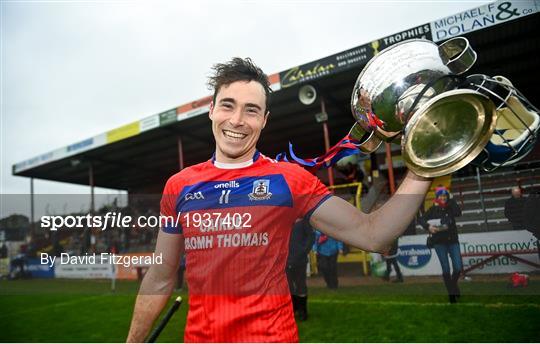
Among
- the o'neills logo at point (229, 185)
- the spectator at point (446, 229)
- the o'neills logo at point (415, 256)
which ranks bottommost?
the o'neills logo at point (415, 256)

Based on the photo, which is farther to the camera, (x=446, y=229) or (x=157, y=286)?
(x=446, y=229)

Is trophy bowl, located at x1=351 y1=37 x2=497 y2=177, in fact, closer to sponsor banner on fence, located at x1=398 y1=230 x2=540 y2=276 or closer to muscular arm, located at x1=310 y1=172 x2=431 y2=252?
muscular arm, located at x1=310 y1=172 x2=431 y2=252

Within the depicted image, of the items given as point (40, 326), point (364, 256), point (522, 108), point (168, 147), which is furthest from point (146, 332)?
point (168, 147)

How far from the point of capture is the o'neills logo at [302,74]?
9031mm

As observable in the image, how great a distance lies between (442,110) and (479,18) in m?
7.60

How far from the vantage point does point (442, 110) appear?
111cm

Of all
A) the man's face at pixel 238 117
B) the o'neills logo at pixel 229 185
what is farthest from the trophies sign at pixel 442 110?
the o'neills logo at pixel 229 185

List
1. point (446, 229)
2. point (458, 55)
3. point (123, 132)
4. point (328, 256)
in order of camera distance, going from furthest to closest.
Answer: point (123, 132) → point (328, 256) → point (446, 229) → point (458, 55)

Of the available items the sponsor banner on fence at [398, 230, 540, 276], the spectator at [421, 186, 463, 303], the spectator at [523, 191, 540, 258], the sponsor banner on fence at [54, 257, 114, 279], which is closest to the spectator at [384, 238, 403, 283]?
the sponsor banner on fence at [398, 230, 540, 276]

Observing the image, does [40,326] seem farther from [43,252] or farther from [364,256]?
[364,256]

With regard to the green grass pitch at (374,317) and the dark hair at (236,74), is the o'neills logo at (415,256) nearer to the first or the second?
the green grass pitch at (374,317)

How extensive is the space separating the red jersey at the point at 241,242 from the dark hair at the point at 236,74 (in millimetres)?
393

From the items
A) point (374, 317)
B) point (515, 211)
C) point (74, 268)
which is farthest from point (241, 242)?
point (374, 317)
